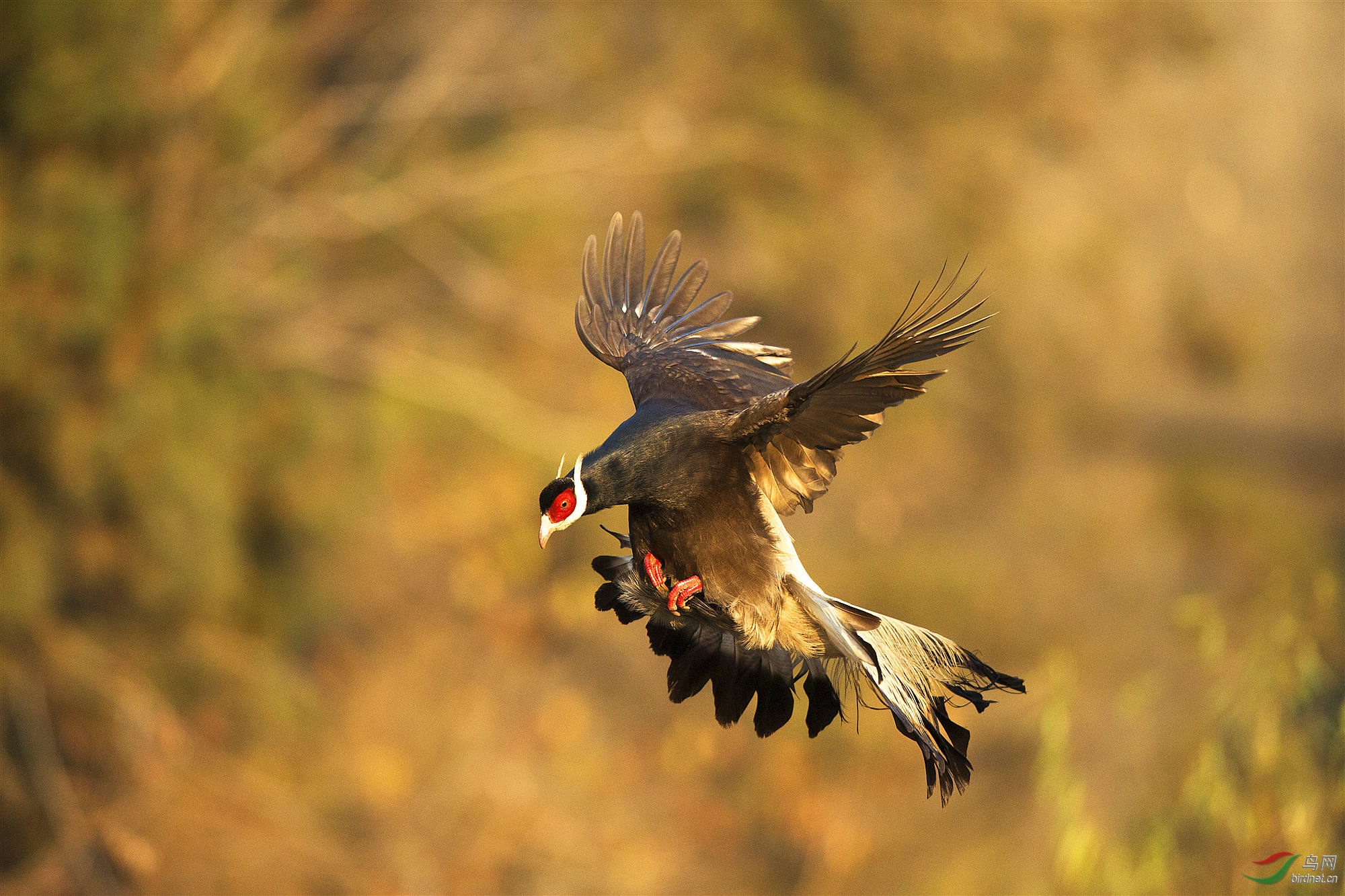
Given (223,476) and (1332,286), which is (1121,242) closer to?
(1332,286)

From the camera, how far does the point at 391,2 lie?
470 inches

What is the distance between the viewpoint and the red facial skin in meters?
3.18

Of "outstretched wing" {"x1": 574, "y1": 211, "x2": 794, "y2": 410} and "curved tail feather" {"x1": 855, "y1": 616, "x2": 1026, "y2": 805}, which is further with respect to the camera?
"outstretched wing" {"x1": 574, "y1": 211, "x2": 794, "y2": 410}

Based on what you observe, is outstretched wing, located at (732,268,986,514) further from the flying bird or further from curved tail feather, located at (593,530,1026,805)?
curved tail feather, located at (593,530,1026,805)

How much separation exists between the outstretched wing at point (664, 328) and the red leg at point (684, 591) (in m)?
0.68

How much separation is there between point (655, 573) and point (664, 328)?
1283 mm

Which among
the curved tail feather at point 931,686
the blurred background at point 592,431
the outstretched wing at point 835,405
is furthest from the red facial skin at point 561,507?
the blurred background at point 592,431

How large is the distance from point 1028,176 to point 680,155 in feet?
14.9

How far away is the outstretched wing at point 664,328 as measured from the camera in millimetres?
3955

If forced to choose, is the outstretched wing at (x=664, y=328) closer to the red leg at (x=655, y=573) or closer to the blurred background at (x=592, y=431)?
the red leg at (x=655, y=573)

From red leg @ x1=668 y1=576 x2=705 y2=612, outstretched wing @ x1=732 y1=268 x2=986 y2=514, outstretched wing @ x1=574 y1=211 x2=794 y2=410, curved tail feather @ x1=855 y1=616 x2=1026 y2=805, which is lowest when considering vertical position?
curved tail feather @ x1=855 y1=616 x2=1026 y2=805

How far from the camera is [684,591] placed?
10.8 feet

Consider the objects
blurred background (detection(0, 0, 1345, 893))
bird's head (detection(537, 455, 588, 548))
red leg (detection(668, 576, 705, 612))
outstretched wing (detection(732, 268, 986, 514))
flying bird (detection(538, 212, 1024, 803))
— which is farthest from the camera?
blurred background (detection(0, 0, 1345, 893))

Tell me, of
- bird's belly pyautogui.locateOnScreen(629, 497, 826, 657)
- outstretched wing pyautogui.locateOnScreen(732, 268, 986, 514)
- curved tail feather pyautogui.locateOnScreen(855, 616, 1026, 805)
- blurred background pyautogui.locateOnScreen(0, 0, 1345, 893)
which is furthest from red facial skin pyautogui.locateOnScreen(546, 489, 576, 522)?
blurred background pyautogui.locateOnScreen(0, 0, 1345, 893)
